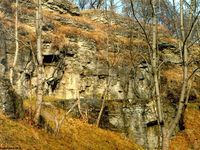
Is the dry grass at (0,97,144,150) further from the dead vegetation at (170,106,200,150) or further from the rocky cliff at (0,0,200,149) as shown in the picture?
the dead vegetation at (170,106,200,150)

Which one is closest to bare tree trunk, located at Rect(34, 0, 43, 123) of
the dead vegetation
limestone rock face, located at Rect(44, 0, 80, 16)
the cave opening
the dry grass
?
the dry grass

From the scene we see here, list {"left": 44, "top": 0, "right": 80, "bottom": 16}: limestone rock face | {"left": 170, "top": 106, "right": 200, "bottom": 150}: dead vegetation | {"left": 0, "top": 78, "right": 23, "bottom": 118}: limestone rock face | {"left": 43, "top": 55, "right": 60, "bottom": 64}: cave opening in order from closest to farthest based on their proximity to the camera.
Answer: {"left": 0, "top": 78, "right": 23, "bottom": 118}: limestone rock face, {"left": 170, "top": 106, "right": 200, "bottom": 150}: dead vegetation, {"left": 43, "top": 55, "right": 60, "bottom": 64}: cave opening, {"left": 44, "top": 0, "right": 80, "bottom": 16}: limestone rock face

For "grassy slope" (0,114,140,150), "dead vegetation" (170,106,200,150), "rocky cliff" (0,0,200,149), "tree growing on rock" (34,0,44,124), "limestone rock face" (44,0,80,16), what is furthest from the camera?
"limestone rock face" (44,0,80,16)

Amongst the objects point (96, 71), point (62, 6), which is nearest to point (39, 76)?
point (96, 71)

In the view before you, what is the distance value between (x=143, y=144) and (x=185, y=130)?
5656 millimetres

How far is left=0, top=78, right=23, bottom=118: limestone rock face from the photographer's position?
1500 centimetres

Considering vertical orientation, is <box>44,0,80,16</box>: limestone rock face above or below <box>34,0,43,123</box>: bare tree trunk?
above

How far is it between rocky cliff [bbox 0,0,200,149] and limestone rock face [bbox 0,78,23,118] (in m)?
9.16

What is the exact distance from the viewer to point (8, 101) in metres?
15.3

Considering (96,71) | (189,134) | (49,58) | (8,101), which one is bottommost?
(189,134)

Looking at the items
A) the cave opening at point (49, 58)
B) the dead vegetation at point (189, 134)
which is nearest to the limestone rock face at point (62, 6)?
the cave opening at point (49, 58)

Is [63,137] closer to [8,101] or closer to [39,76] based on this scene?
[39,76]

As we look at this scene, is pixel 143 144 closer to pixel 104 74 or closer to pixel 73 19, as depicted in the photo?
pixel 104 74

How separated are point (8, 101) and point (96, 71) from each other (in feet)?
61.7
